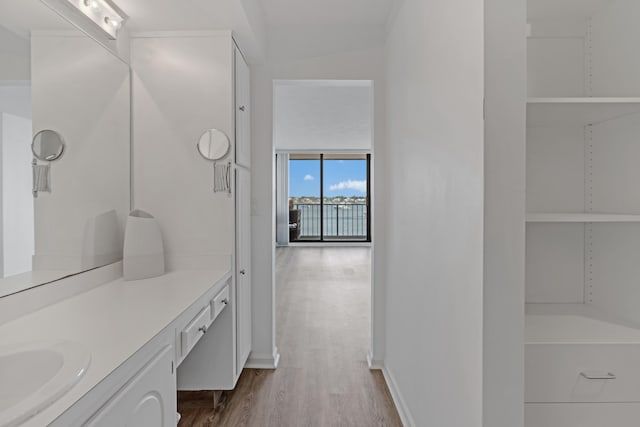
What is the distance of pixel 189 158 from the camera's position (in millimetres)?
2350

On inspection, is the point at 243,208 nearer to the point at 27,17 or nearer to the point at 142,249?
the point at 142,249

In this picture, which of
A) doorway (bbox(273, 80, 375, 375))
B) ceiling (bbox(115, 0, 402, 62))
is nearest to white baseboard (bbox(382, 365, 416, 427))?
doorway (bbox(273, 80, 375, 375))

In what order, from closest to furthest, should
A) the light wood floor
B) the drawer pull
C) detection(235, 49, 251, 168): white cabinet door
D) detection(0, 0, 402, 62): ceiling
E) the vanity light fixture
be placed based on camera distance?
1. the drawer pull
2. the vanity light fixture
3. detection(0, 0, 402, 62): ceiling
4. the light wood floor
5. detection(235, 49, 251, 168): white cabinet door

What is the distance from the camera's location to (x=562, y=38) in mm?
1596

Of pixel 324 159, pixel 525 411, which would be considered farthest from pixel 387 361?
pixel 324 159

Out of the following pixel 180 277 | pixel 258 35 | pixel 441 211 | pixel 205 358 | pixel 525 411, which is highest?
pixel 258 35

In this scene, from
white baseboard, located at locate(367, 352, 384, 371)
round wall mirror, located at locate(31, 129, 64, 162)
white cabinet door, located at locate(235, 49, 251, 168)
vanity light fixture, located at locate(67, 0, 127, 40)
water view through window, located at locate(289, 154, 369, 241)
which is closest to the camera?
round wall mirror, located at locate(31, 129, 64, 162)

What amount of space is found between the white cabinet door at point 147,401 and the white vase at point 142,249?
2.64 feet

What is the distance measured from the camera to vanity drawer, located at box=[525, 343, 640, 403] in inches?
49.2

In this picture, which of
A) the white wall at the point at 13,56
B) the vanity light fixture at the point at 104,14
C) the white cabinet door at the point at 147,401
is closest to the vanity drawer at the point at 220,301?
the white cabinet door at the point at 147,401

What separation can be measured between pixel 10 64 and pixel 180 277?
1.23m

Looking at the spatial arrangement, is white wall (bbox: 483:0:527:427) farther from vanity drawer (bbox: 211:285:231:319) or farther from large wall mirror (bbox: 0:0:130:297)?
large wall mirror (bbox: 0:0:130:297)

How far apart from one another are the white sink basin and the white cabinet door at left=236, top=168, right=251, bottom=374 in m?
1.44

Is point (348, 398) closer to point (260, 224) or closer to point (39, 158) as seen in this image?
point (260, 224)
